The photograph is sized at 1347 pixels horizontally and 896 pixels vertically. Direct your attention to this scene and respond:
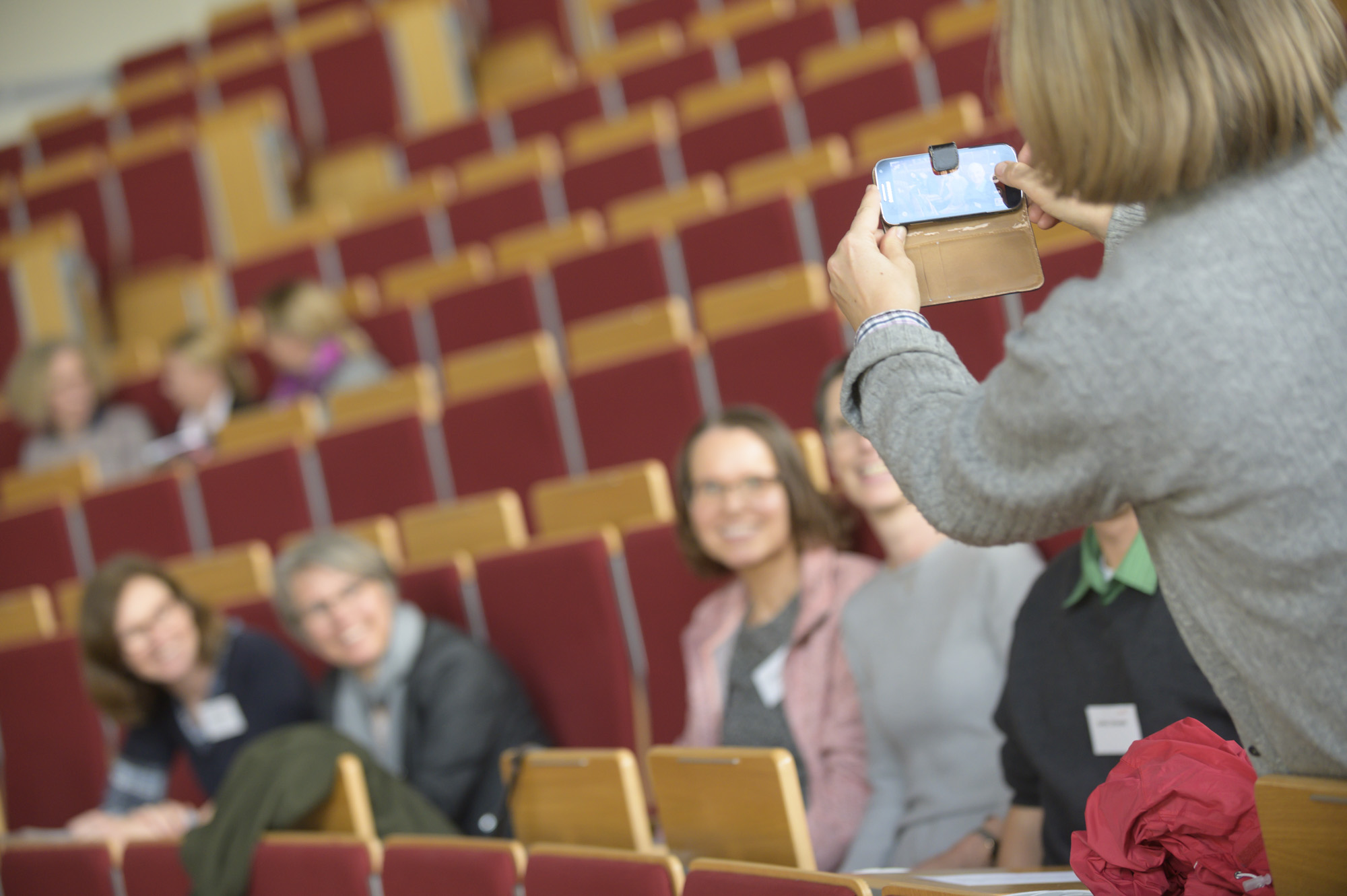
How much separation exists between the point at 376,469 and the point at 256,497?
20 cm

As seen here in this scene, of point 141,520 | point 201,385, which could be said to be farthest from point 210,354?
point 141,520

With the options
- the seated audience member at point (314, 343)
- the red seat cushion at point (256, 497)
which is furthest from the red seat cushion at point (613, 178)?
the red seat cushion at point (256, 497)

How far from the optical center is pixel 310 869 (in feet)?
3.05

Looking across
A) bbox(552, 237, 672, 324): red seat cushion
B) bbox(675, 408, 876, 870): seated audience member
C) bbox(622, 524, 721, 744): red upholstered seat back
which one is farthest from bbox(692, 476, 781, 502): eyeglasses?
bbox(552, 237, 672, 324): red seat cushion

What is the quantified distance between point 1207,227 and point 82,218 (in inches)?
113

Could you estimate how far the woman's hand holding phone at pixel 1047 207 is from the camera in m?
0.50

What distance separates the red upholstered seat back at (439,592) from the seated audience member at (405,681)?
0.09 feet

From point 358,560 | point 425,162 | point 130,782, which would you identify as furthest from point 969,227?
point 425,162

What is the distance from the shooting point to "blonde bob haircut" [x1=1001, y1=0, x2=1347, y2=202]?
15.3 inches

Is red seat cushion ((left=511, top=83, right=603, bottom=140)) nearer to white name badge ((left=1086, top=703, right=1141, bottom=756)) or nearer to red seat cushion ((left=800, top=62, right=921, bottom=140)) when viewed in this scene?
red seat cushion ((left=800, top=62, right=921, bottom=140))

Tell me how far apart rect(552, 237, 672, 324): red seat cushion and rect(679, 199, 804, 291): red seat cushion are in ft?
0.15

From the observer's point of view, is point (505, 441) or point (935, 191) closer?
point (935, 191)

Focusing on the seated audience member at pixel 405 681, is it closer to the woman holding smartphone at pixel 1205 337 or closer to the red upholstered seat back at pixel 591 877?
the red upholstered seat back at pixel 591 877

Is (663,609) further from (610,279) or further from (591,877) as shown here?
(610,279)
